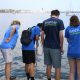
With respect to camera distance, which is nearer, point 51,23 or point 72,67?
point 72,67

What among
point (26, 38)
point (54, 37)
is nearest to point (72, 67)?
point (54, 37)

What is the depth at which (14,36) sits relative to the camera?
10703 mm

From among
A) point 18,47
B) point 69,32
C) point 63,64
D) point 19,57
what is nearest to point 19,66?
point 63,64

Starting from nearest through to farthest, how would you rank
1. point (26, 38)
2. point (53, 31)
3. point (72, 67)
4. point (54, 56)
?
point (72, 67) → point (53, 31) → point (54, 56) → point (26, 38)

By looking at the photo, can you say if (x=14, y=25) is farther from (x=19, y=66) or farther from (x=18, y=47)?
(x=18, y=47)

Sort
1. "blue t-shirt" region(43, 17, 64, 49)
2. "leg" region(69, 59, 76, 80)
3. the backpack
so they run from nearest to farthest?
"leg" region(69, 59, 76, 80), "blue t-shirt" region(43, 17, 64, 49), the backpack

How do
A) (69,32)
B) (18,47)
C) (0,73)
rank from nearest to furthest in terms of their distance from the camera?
1. (69,32)
2. (0,73)
3. (18,47)

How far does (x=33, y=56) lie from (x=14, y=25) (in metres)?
1.16

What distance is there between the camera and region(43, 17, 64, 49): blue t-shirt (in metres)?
10.5

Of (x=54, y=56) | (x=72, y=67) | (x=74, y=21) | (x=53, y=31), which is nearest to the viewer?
(x=74, y=21)

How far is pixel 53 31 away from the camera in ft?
34.7

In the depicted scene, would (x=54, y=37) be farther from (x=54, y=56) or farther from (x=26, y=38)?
(x=26, y=38)

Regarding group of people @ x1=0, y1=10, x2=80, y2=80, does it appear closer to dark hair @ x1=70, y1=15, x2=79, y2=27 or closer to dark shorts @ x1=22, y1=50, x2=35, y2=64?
dark shorts @ x1=22, y1=50, x2=35, y2=64

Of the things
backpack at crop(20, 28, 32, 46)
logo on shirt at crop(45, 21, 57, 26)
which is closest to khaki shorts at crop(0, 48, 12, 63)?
backpack at crop(20, 28, 32, 46)
